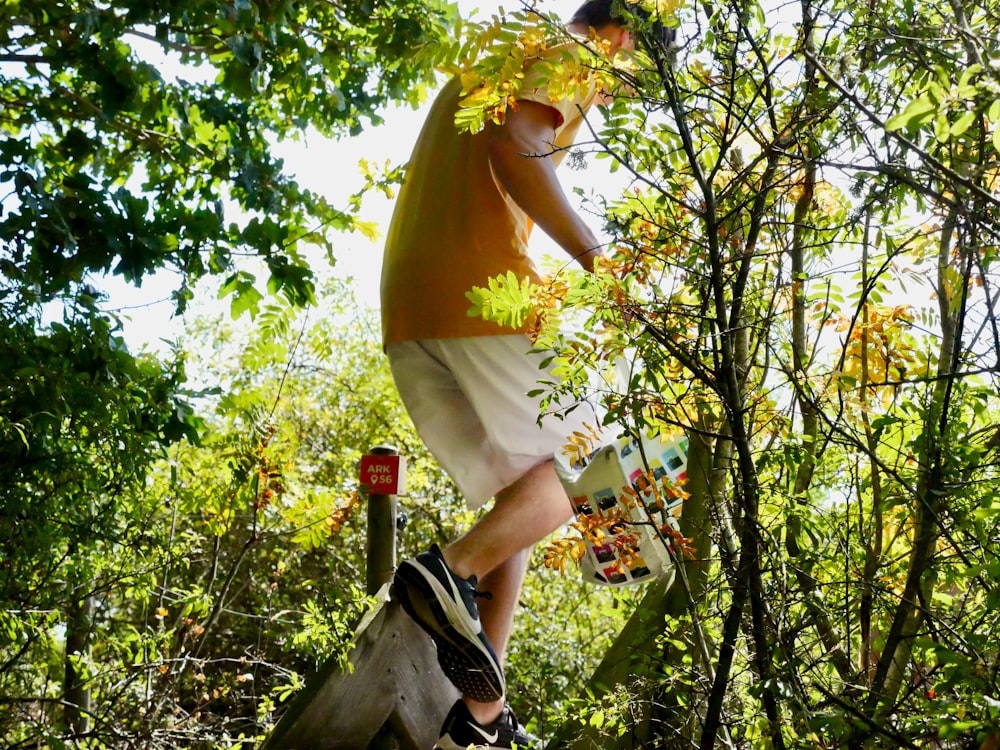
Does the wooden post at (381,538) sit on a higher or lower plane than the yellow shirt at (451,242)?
lower

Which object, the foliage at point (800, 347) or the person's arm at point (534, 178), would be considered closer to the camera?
the foliage at point (800, 347)

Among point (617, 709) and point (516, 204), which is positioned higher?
point (516, 204)

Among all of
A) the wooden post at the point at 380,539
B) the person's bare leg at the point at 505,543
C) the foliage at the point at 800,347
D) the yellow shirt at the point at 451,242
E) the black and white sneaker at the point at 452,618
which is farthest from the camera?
the wooden post at the point at 380,539

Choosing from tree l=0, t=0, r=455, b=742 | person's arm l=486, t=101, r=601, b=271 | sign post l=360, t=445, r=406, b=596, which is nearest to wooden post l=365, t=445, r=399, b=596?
sign post l=360, t=445, r=406, b=596

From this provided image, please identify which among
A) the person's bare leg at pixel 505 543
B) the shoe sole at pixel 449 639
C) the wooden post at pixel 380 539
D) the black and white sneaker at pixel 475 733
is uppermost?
the wooden post at pixel 380 539

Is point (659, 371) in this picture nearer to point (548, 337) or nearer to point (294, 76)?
point (548, 337)

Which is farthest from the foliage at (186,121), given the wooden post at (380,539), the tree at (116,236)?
the wooden post at (380,539)

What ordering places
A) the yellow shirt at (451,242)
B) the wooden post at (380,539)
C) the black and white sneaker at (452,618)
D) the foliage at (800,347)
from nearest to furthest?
the foliage at (800,347) < the black and white sneaker at (452,618) < the yellow shirt at (451,242) < the wooden post at (380,539)

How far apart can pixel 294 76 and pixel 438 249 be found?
1.69 meters

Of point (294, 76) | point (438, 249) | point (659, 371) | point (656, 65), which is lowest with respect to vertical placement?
point (659, 371)

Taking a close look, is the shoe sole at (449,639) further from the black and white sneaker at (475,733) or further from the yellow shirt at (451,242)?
the yellow shirt at (451,242)

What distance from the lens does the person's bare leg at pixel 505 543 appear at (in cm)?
213

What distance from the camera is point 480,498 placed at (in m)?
2.29

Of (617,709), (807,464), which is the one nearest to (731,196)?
(807,464)
